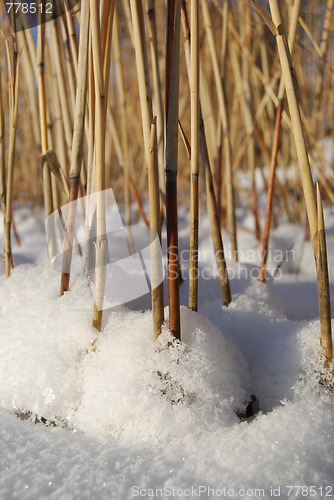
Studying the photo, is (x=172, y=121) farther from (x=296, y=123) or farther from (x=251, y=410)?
(x=251, y=410)

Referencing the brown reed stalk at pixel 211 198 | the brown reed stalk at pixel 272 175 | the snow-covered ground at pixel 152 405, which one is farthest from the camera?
the brown reed stalk at pixel 272 175

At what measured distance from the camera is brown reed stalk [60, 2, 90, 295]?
393 mm

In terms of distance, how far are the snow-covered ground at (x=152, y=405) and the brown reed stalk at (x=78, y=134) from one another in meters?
0.04

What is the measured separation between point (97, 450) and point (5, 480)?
0.23ft

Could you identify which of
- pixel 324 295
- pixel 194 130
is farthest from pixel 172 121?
pixel 324 295

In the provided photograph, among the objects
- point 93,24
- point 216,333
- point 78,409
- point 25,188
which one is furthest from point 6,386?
point 25,188

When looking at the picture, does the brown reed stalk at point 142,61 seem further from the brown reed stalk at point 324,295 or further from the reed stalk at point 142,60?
the brown reed stalk at point 324,295

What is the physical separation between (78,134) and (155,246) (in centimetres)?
14

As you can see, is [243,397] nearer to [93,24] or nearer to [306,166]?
[306,166]

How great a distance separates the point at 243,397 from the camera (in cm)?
41

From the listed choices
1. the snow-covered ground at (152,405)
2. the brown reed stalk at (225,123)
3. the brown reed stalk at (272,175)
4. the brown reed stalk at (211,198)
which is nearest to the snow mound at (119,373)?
the snow-covered ground at (152,405)

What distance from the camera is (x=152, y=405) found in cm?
37

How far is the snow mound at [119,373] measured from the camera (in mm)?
365

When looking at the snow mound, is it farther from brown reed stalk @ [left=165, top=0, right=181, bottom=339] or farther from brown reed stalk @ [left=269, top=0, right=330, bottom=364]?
brown reed stalk @ [left=269, top=0, right=330, bottom=364]
